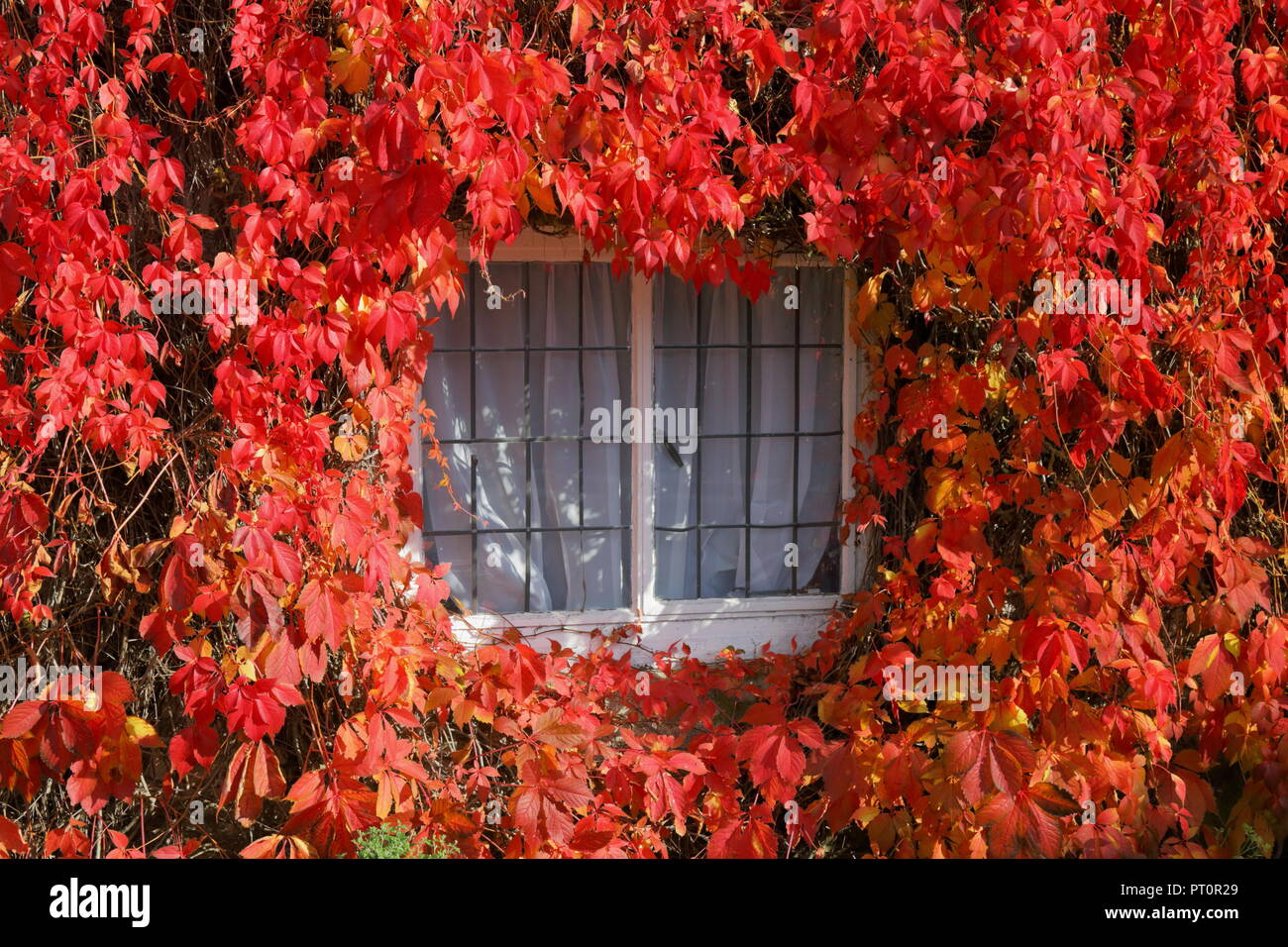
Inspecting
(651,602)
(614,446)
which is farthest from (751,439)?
(651,602)

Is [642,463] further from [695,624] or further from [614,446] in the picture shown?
[695,624]

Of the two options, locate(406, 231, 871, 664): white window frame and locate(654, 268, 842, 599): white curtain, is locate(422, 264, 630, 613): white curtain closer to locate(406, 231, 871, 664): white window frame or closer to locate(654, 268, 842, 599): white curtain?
locate(406, 231, 871, 664): white window frame

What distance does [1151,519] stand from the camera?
2.63 meters

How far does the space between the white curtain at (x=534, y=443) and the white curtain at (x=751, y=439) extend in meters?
0.16

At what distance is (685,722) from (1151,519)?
1.33 metres

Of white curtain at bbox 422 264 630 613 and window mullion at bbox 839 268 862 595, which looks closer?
white curtain at bbox 422 264 630 613

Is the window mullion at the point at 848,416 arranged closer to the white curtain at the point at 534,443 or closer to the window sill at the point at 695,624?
the window sill at the point at 695,624

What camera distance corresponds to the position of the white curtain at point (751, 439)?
319 centimetres

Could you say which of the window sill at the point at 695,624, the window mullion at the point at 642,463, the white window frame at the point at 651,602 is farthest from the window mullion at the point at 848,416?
the window mullion at the point at 642,463

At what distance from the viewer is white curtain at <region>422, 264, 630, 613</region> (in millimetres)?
3049

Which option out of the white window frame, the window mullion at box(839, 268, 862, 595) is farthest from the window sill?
the window mullion at box(839, 268, 862, 595)

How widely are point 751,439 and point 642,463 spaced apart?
37 cm

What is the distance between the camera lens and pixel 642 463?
3141 mm

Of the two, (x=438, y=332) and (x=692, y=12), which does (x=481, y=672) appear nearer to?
(x=438, y=332)
